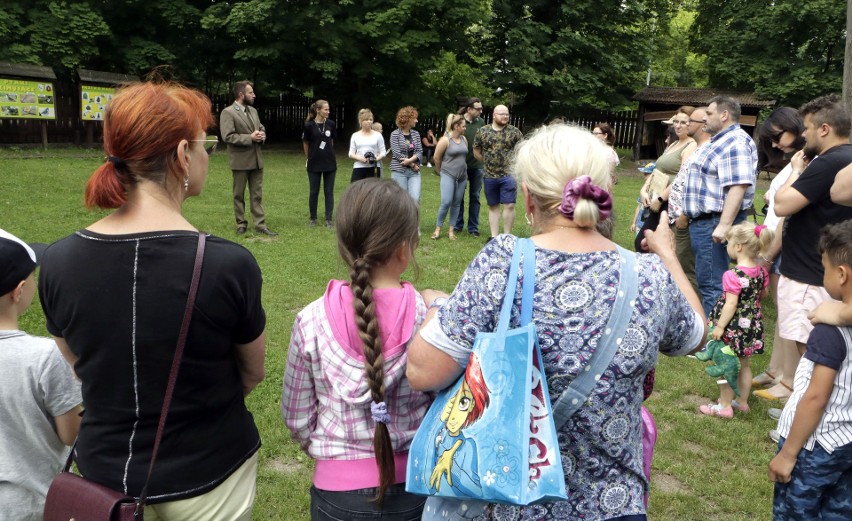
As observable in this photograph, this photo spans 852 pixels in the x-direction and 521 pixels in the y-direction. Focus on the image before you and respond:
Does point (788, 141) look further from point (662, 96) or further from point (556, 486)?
point (662, 96)

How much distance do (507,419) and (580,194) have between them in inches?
23.9

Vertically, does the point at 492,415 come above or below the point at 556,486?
above

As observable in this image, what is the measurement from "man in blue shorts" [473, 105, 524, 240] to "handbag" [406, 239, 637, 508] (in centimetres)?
773

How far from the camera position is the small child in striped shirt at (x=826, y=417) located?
250cm

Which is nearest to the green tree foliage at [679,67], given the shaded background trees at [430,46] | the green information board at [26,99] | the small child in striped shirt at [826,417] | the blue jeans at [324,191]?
the shaded background trees at [430,46]

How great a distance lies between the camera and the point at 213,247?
1.74 metres

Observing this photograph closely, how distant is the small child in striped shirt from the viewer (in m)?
2.50

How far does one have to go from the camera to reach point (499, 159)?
9.54 metres

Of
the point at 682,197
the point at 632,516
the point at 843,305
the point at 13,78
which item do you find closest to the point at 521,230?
the point at 682,197

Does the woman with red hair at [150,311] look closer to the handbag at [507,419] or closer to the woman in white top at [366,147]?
the handbag at [507,419]

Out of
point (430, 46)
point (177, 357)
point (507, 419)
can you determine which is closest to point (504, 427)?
point (507, 419)

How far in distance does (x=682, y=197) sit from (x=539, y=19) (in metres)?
23.7

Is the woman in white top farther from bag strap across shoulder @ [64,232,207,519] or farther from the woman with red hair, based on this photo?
bag strap across shoulder @ [64,232,207,519]

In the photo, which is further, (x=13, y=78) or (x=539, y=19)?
(x=539, y=19)
